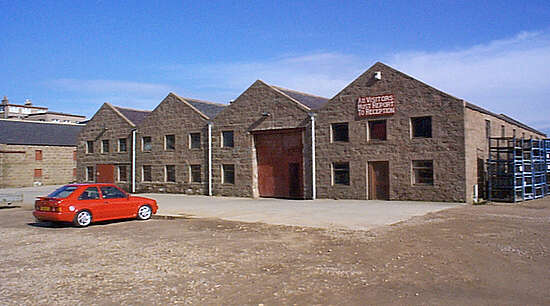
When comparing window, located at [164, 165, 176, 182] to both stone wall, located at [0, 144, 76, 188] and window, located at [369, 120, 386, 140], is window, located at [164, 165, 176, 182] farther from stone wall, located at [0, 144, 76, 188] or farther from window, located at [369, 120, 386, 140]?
stone wall, located at [0, 144, 76, 188]

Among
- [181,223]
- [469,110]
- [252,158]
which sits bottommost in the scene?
[181,223]

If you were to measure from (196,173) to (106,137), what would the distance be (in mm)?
10189

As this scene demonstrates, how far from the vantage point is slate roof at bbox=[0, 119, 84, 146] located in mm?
45000

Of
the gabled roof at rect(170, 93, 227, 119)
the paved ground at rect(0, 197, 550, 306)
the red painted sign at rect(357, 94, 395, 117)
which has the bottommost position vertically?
the paved ground at rect(0, 197, 550, 306)

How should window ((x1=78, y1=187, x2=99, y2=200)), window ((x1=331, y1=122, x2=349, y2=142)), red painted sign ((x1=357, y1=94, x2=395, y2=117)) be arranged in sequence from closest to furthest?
1. window ((x1=78, y1=187, x2=99, y2=200))
2. red painted sign ((x1=357, y1=94, x2=395, y2=117))
3. window ((x1=331, y1=122, x2=349, y2=142))

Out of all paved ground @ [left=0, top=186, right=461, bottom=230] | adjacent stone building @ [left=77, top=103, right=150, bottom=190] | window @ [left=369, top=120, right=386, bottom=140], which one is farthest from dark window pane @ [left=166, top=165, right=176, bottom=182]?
window @ [left=369, top=120, right=386, bottom=140]

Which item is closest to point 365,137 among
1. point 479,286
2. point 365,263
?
point 365,263

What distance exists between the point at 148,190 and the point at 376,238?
952 inches

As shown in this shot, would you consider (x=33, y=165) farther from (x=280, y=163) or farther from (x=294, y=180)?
(x=294, y=180)

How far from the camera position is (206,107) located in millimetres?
32688

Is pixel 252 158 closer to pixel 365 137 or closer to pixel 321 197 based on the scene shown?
pixel 321 197

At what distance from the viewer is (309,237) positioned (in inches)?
451

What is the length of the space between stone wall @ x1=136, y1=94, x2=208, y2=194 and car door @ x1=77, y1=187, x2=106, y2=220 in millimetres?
14451

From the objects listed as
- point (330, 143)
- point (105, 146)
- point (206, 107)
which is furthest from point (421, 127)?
point (105, 146)
